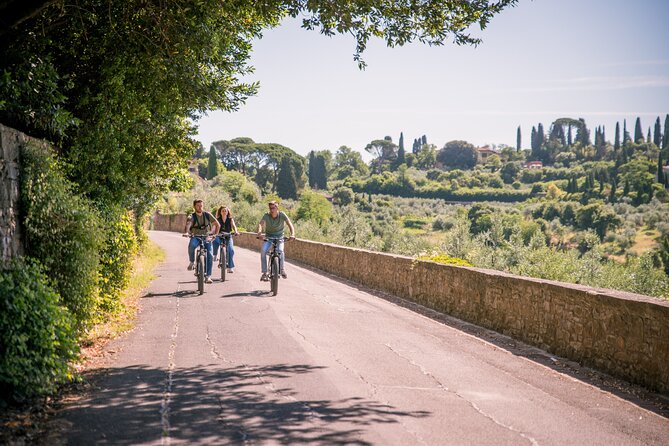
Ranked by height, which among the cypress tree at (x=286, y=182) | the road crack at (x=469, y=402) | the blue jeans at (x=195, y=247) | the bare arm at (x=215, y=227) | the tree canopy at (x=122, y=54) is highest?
the cypress tree at (x=286, y=182)

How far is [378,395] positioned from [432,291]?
26.0 feet

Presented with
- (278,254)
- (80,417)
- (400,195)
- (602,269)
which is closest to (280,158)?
(400,195)

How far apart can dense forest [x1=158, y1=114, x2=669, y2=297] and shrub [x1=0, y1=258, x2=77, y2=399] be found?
9964 mm

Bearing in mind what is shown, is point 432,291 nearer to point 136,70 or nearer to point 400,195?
point 136,70

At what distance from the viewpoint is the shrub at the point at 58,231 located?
6.77 metres

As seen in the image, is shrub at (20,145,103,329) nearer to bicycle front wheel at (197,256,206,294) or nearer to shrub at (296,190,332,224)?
bicycle front wheel at (197,256,206,294)

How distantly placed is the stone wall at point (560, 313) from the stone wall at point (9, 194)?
21.5ft

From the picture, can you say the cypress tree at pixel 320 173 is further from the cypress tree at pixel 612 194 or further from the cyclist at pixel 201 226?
the cyclist at pixel 201 226

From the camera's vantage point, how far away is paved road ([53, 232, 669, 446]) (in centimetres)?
490

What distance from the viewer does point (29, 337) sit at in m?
5.28

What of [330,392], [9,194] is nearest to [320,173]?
[9,194]

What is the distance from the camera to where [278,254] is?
1370cm

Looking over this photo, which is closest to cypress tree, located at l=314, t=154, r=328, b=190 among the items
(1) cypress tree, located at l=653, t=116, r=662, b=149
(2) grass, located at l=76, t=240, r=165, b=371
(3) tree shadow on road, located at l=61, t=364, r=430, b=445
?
(1) cypress tree, located at l=653, t=116, r=662, b=149

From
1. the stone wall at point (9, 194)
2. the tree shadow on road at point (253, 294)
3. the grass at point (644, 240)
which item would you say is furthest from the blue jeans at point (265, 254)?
the grass at point (644, 240)
